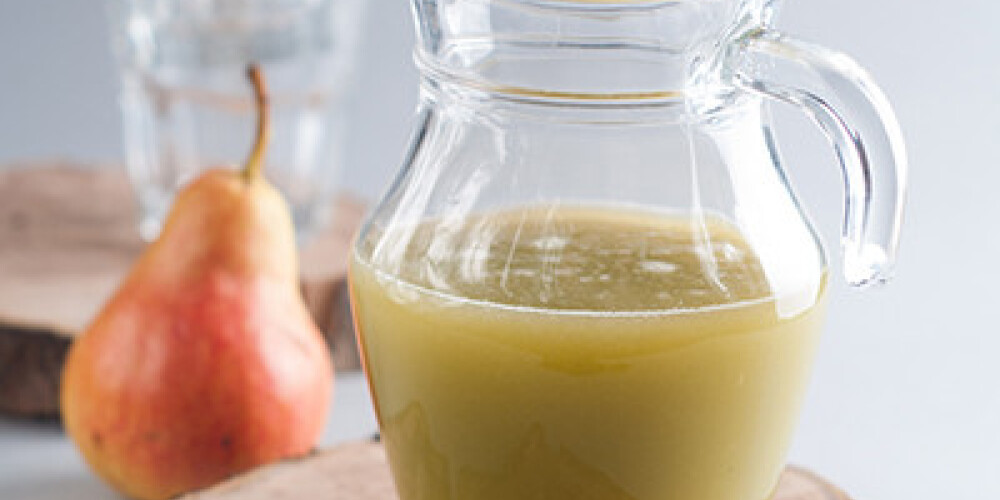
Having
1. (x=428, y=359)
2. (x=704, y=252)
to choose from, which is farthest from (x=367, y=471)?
(x=704, y=252)

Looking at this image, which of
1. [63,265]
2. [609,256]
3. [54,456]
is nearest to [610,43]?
[609,256]

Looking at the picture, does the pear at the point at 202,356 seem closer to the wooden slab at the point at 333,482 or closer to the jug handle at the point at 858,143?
the wooden slab at the point at 333,482

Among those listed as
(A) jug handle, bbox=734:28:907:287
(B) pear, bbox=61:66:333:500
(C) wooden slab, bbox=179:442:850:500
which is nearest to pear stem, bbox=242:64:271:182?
(B) pear, bbox=61:66:333:500

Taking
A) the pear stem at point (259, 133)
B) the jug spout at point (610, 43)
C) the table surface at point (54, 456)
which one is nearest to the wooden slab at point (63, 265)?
the table surface at point (54, 456)

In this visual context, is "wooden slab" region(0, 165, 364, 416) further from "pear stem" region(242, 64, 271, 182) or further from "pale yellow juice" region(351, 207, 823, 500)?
"pale yellow juice" region(351, 207, 823, 500)

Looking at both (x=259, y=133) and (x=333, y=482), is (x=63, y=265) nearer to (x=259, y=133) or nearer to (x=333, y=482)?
(x=259, y=133)

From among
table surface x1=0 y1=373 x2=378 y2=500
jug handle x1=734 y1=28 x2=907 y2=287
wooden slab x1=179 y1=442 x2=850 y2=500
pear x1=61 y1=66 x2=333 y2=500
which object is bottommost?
table surface x1=0 y1=373 x2=378 y2=500
